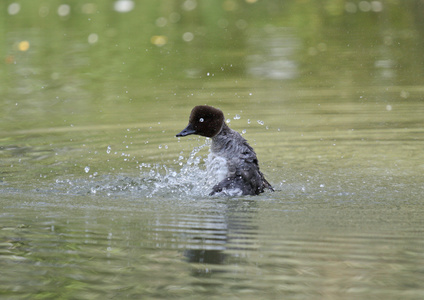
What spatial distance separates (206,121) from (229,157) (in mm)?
432

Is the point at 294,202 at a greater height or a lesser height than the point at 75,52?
lesser

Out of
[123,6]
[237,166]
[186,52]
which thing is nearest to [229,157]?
[237,166]

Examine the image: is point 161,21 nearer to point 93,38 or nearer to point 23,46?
point 93,38

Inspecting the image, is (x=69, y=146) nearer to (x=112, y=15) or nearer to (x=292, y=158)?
(x=292, y=158)

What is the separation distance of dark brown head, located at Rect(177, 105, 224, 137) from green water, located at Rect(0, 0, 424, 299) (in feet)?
1.91

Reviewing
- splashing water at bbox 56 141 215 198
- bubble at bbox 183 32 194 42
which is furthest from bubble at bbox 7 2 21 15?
splashing water at bbox 56 141 215 198

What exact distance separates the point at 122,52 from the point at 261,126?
653cm

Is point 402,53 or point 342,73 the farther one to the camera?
point 402,53

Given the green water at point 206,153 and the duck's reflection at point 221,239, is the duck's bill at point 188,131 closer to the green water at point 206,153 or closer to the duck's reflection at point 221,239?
the green water at point 206,153

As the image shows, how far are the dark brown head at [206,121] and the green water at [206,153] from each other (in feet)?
1.91

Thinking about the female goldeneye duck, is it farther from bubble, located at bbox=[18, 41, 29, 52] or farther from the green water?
bubble, located at bbox=[18, 41, 29, 52]

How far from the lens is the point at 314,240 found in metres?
6.00

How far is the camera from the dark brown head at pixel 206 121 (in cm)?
813

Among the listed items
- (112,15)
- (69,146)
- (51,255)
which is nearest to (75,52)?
(112,15)
